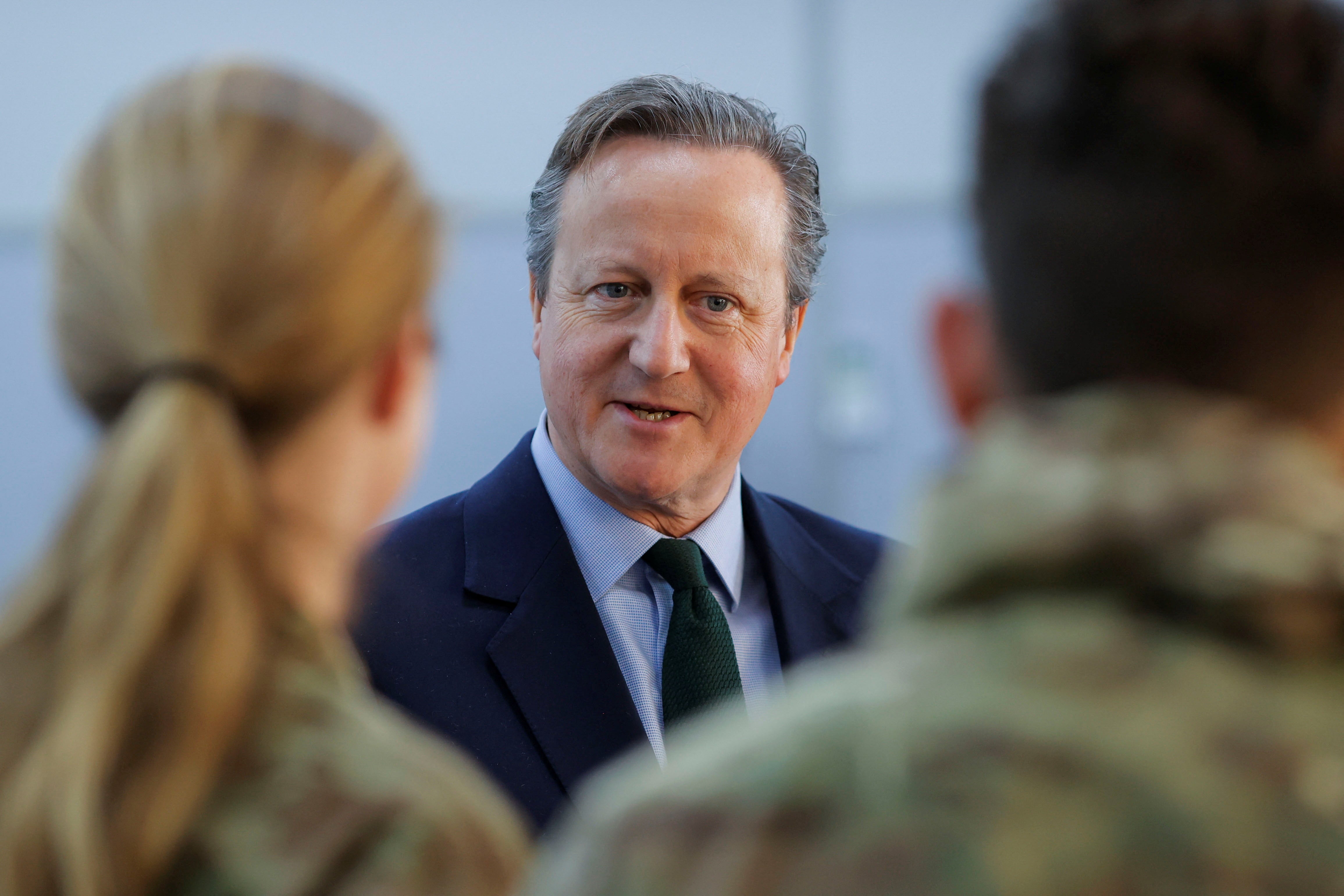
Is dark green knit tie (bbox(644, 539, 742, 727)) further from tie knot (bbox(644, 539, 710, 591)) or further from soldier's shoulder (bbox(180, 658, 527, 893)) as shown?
soldier's shoulder (bbox(180, 658, 527, 893))

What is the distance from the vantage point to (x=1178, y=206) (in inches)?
29.9

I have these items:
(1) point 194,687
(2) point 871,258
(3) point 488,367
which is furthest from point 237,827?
(2) point 871,258

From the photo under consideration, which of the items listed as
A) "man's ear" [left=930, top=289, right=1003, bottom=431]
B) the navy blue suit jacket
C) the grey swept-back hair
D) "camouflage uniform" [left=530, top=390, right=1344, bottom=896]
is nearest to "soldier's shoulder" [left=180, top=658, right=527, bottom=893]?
"camouflage uniform" [left=530, top=390, right=1344, bottom=896]

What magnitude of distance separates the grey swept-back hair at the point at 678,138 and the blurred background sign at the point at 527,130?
1.23 metres

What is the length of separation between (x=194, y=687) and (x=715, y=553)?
1.38 meters

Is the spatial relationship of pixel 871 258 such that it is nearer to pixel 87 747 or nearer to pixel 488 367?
pixel 488 367

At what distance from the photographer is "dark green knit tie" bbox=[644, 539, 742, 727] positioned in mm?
1979

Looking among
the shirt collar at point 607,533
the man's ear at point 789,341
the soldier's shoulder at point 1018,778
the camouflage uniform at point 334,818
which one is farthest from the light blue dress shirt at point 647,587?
the soldier's shoulder at point 1018,778

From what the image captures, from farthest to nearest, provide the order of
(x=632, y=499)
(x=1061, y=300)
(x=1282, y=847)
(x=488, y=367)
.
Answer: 1. (x=488, y=367)
2. (x=632, y=499)
3. (x=1061, y=300)
4. (x=1282, y=847)

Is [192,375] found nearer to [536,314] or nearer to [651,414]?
[651,414]

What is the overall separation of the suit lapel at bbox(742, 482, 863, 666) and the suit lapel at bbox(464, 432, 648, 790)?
31 centimetres

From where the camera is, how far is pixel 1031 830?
68 centimetres

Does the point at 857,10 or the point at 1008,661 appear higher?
the point at 857,10

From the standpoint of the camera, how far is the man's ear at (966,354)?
2.79 ft
